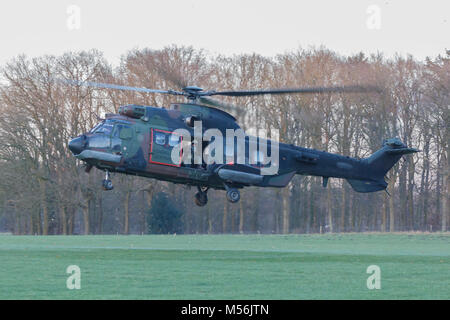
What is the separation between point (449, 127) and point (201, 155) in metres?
38.1

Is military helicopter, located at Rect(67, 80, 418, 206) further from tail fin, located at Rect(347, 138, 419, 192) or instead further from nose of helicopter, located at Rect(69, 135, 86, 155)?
tail fin, located at Rect(347, 138, 419, 192)

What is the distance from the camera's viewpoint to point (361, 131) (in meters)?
68.6

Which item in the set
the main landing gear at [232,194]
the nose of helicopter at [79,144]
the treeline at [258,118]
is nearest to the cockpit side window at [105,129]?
the nose of helicopter at [79,144]

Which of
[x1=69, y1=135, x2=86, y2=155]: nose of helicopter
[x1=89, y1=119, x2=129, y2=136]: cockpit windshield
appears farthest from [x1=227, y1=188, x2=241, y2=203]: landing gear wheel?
[x1=69, y1=135, x2=86, y2=155]: nose of helicopter

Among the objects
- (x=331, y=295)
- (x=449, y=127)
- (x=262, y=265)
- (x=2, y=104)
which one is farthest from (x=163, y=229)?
(x=331, y=295)

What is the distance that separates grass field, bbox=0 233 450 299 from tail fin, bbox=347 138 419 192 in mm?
4784

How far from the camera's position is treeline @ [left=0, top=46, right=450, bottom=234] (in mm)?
68062

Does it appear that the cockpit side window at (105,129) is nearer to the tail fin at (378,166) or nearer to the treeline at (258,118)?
the tail fin at (378,166)

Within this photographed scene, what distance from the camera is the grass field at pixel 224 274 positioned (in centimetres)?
1836

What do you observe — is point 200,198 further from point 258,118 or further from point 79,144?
point 258,118

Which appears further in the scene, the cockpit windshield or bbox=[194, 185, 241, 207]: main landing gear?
bbox=[194, 185, 241, 207]: main landing gear

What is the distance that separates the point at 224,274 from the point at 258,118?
4446cm
